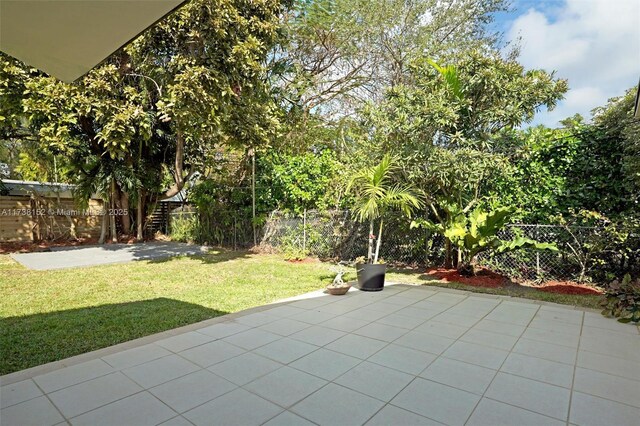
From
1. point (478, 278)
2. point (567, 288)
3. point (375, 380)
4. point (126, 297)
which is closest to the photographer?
point (375, 380)

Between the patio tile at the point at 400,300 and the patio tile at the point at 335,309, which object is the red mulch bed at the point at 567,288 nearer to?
the patio tile at the point at 400,300

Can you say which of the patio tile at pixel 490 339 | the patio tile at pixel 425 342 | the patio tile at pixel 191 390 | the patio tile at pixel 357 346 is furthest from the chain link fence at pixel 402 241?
the patio tile at pixel 191 390

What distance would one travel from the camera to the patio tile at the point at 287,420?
6.44 ft

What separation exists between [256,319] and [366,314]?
133 centimetres

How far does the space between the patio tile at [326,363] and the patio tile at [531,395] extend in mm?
1028

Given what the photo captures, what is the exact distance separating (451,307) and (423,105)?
330cm

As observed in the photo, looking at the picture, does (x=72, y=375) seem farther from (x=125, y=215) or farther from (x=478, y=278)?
(x=125, y=215)

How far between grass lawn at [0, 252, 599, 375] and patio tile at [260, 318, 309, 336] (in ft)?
Result: 2.72

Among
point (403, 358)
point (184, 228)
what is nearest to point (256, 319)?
point (403, 358)

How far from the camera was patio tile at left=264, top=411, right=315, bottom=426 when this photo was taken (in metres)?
1.96

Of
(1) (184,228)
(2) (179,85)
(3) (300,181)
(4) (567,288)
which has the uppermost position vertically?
(2) (179,85)

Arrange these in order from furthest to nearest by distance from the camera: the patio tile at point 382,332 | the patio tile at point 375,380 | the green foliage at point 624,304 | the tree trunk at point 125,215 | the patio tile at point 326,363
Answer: the tree trunk at point 125,215, the green foliage at point 624,304, the patio tile at point 382,332, the patio tile at point 326,363, the patio tile at point 375,380

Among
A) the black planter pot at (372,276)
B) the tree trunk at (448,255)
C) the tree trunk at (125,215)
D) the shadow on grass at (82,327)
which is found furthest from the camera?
the tree trunk at (125,215)

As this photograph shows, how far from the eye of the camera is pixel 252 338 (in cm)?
331
